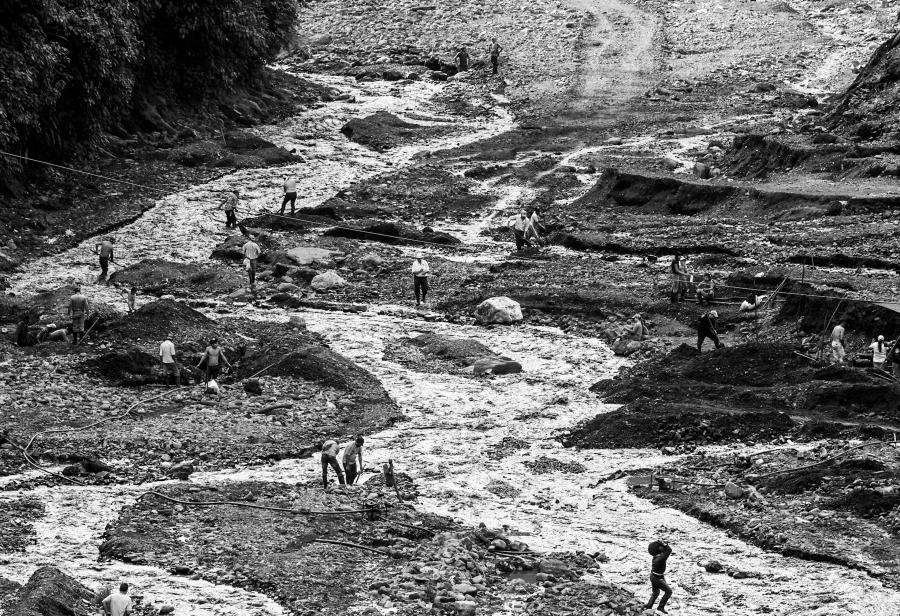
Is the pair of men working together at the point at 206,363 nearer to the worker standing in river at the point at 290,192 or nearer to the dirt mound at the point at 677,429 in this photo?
the dirt mound at the point at 677,429

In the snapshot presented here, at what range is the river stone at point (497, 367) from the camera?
2544cm

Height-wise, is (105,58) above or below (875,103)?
above

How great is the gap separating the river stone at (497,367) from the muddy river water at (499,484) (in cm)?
27

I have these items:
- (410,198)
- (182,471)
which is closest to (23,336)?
(182,471)

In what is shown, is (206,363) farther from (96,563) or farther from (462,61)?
(462,61)

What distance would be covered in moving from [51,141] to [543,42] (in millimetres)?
31674

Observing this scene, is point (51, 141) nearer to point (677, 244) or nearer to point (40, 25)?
point (40, 25)

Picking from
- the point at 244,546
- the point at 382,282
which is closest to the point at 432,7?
the point at 382,282

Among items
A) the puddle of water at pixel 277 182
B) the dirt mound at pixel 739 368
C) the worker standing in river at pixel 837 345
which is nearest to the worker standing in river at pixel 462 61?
the puddle of water at pixel 277 182

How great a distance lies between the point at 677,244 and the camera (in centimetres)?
3256

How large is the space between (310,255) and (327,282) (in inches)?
80.7

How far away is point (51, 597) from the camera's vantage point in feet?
47.6

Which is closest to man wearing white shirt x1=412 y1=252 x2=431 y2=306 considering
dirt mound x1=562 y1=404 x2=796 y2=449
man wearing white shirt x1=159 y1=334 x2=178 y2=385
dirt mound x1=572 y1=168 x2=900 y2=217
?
man wearing white shirt x1=159 y1=334 x2=178 y2=385

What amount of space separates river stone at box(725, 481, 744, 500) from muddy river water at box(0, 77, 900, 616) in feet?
2.69
